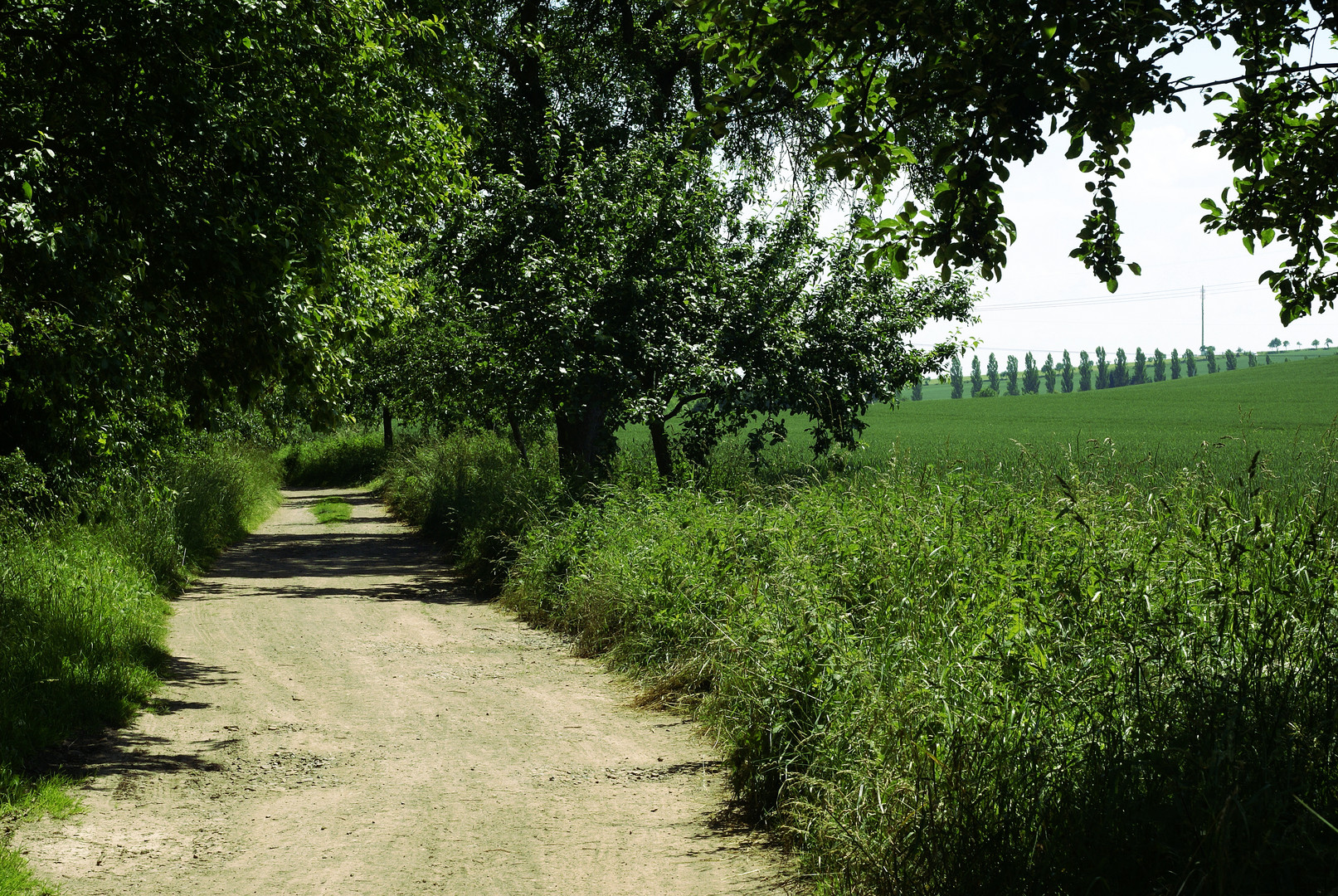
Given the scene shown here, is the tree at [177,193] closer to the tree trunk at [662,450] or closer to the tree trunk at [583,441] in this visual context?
the tree trunk at [583,441]

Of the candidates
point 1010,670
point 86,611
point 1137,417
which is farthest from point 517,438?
point 1137,417

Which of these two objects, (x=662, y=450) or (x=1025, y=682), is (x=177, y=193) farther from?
(x=662, y=450)

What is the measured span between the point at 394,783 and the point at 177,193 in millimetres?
4486

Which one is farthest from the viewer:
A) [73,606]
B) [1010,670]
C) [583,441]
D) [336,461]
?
[336,461]

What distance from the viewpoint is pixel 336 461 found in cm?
4184

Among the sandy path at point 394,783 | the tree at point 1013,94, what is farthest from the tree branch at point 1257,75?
the sandy path at point 394,783

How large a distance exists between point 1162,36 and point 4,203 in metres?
6.18

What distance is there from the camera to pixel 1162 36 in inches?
179

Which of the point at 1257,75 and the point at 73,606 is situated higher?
the point at 1257,75

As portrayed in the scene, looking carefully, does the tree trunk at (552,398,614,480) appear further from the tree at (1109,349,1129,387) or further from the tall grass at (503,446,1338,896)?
the tree at (1109,349,1129,387)

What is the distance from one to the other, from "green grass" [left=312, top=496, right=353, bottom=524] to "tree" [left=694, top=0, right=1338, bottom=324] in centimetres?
2069

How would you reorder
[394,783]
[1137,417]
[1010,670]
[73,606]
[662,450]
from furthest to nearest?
[1137,417]
[662,450]
[73,606]
[394,783]
[1010,670]

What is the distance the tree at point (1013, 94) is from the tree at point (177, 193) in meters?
3.53

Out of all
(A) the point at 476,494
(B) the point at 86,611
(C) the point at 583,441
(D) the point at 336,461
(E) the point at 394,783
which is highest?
(C) the point at 583,441
